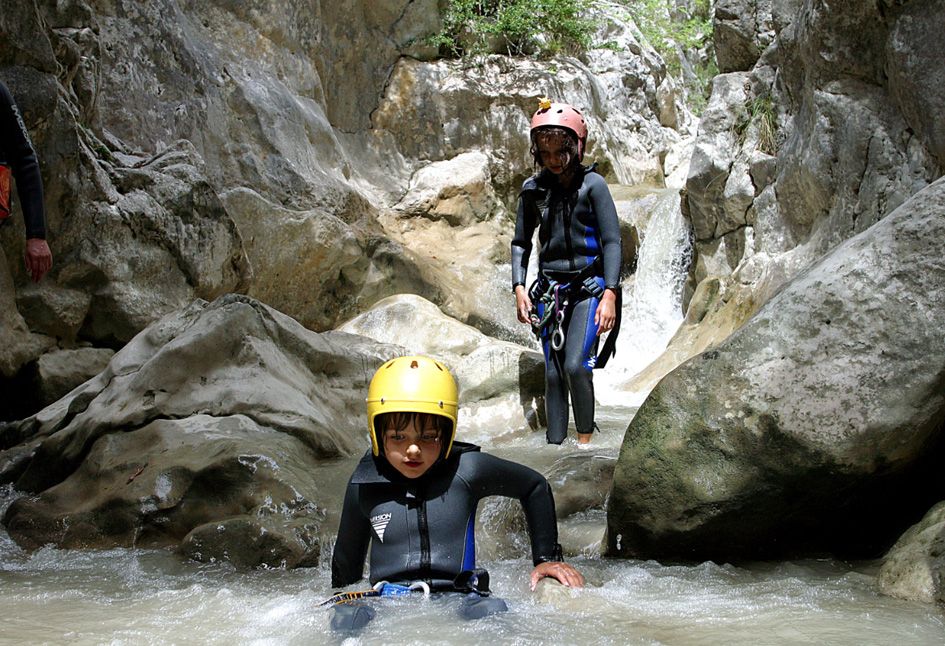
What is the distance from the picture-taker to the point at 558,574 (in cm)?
265

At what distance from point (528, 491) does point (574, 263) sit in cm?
212

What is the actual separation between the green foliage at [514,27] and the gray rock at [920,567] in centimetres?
1391

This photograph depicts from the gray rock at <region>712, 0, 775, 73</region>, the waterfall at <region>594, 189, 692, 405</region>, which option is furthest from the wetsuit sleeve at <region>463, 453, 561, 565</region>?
the gray rock at <region>712, 0, 775, 73</region>

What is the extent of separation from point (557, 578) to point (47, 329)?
4818mm

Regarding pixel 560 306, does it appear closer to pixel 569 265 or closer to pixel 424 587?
pixel 569 265

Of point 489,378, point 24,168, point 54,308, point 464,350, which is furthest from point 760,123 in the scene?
point 24,168

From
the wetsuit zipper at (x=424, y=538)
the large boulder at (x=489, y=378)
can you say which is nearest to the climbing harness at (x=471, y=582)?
the wetsuit zipper at (x=424, y=538)

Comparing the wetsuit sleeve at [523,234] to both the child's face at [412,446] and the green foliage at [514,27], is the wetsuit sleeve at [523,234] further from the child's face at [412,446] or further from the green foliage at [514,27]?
the green foliage at [514,27]

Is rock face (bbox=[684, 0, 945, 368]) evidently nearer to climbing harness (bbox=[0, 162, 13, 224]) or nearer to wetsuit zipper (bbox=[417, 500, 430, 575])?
wetsuit zipper (bbox=[417, 500, 430, 575])

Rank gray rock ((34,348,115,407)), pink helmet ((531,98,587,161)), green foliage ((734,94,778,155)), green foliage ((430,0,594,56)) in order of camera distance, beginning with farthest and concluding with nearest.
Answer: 1. green foliage ((430,0,594,56))
2. green foliage ((734,94,778,155))
3. gray rock ((34,348,115,407))
4. pink helmet ((531,98,587,161))

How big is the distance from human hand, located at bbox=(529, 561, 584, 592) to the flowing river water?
4cm

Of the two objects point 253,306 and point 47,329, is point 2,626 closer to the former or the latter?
point 253,306

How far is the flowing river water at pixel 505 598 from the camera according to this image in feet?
7.47

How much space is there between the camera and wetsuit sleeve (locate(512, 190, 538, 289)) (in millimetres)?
4820
